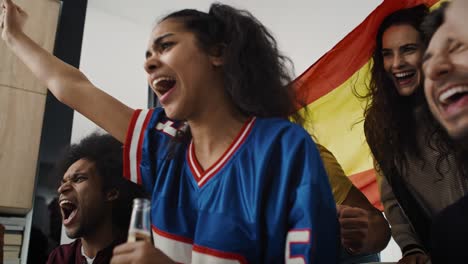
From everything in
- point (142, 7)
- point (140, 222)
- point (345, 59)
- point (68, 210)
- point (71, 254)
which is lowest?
point (71, 254)

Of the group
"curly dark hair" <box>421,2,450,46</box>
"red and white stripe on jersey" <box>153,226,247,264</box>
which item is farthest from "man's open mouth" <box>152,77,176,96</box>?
"curly dark hair" <box>421,2,450,46</box>

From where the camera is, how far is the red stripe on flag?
130cm

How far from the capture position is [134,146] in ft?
2.76

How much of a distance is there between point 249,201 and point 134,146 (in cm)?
25

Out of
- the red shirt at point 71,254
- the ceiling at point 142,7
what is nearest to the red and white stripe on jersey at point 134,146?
the red shirt at point 71,254

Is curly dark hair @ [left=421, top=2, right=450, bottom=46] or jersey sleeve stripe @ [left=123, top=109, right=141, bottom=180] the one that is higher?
curly dark hair @ [left=421, top=2, right=450, bottom=46]

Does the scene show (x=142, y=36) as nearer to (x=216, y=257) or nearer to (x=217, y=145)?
(x=217, y=145)

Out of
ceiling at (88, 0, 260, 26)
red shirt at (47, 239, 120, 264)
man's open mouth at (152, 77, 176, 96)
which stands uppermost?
ceiling at (88, 0, 260, 26)

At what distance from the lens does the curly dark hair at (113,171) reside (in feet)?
4.42

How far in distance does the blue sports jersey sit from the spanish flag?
60 cm

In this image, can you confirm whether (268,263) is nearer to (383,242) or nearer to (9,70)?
(383,242)

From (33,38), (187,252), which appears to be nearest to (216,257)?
(187,252)

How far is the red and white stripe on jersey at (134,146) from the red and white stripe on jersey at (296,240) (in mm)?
319

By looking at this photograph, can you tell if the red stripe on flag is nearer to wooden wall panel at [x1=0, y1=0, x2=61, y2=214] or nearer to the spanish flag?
the spanish flag
